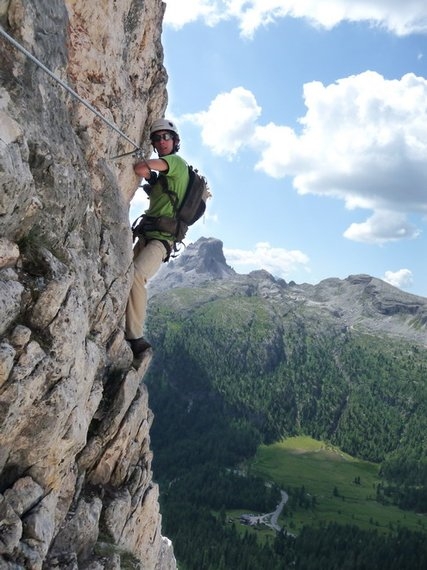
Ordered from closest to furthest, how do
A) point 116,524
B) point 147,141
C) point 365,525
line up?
point 116,524 → point 147,141 → point 365,525

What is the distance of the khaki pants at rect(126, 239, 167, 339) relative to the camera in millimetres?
17250

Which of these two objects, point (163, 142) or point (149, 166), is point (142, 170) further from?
point (163, 142)

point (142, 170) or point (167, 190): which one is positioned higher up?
point (142, 170)

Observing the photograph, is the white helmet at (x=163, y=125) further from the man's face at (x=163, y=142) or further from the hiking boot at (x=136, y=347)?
the hiking boot at (x=136, y=347)

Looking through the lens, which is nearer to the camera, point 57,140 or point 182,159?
point 57,140

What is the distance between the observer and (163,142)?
1697cm

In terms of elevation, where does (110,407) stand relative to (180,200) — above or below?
below

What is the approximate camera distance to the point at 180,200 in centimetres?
1673

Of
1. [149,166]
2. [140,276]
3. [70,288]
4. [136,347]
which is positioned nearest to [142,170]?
[149,166]

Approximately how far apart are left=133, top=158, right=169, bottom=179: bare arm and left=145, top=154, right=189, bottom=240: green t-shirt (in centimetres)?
14

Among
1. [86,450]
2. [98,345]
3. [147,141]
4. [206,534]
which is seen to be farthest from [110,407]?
[206,534]

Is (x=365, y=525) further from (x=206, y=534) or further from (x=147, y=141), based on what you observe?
(x=147, y=141)

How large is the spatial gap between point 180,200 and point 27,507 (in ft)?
32.8

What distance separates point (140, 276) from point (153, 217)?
2043 millimetres
